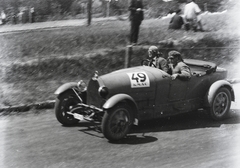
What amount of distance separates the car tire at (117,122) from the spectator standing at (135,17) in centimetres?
465

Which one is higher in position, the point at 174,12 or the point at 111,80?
the point at 174,12

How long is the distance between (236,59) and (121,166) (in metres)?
7.09

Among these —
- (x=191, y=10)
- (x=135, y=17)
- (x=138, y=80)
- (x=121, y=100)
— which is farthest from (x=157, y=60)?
(x=191, y=10)

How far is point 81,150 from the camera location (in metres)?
5.72

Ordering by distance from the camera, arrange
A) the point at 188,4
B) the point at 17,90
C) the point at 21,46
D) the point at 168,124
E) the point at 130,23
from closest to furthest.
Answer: the point at 168,124 < the point at 17,90 < the point at 21,46 < the point at 130,23 < the point at 188,4

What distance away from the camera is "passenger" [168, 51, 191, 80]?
6.87m

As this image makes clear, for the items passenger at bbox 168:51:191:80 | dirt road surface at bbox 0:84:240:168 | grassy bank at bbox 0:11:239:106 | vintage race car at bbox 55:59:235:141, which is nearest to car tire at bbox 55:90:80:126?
vintage race car at bbox 55:59:235:141

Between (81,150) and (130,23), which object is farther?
(130,23)

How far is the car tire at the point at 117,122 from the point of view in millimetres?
5922

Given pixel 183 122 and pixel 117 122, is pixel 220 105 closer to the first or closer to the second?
pixel 183 122

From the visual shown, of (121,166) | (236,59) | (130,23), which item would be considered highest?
(130,23)

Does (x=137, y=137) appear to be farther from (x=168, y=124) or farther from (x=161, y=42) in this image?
(x=161, y=42)

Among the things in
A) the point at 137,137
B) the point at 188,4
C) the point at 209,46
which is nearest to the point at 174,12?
the point at 188,4

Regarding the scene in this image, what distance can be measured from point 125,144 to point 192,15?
25.0 feet
